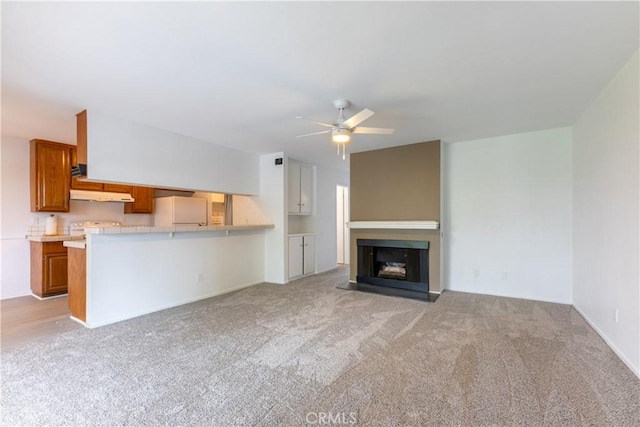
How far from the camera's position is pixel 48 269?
4.44 m

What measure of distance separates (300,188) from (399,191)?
6.69 ft

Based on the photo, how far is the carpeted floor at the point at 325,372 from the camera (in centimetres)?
178

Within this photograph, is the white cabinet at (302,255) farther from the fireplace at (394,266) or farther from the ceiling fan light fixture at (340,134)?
the ceiling fan light fixture at (340,134)

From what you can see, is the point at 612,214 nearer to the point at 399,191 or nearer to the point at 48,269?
the point at 399,191

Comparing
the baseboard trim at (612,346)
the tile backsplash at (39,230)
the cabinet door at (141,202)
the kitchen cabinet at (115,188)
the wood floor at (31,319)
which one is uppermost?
the kitchen cabinet at (115,188)

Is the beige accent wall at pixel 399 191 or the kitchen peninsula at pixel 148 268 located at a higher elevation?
the beige accent wall at pixel 399 191

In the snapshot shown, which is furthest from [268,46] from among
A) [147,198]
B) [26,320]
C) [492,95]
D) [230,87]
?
[147,198]

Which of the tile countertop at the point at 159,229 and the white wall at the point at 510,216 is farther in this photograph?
the white wall at the point at 510,216

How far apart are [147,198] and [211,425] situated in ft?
17.5

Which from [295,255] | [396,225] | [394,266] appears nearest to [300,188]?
[295,255]

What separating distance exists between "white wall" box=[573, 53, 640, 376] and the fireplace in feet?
6.36

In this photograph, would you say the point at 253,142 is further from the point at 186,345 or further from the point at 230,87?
the point at 186,345

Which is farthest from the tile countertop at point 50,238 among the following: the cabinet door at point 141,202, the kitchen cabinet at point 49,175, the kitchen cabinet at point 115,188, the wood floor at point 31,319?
the cabinet door at point 141,202

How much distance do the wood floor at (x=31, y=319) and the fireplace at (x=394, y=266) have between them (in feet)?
13.3
